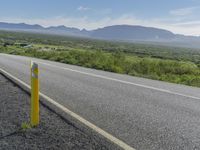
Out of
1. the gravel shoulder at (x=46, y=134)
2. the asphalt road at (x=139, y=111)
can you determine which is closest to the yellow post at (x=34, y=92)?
the gravel shoulder at (x=46, y=134)

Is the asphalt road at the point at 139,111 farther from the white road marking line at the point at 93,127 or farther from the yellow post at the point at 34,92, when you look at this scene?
the yellow post at the point at 34,92

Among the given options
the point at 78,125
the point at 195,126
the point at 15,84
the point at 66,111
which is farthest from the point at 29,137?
the point at 15,84

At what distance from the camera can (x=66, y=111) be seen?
5277 mm

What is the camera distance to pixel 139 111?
5.36 meters

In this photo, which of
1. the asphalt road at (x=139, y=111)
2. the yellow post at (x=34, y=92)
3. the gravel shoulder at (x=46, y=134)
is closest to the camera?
the gravel shoulder at (x=46, y=134)

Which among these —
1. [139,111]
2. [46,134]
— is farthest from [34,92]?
[139,111]

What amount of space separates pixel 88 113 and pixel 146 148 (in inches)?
74.2

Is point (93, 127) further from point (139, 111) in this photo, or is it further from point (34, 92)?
point (139, 111)

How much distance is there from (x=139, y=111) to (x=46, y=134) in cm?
220

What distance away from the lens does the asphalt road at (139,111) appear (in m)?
3.92

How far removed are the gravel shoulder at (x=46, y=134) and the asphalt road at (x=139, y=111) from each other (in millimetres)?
434

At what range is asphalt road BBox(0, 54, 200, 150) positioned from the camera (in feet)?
12.8

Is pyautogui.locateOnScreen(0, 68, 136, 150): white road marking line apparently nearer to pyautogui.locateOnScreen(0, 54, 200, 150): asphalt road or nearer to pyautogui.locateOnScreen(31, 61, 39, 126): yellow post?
pyautogui.locateOnScreen(0, 54, 200, 150): asphalt road

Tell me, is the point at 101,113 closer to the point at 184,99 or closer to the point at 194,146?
the point at 194,146
